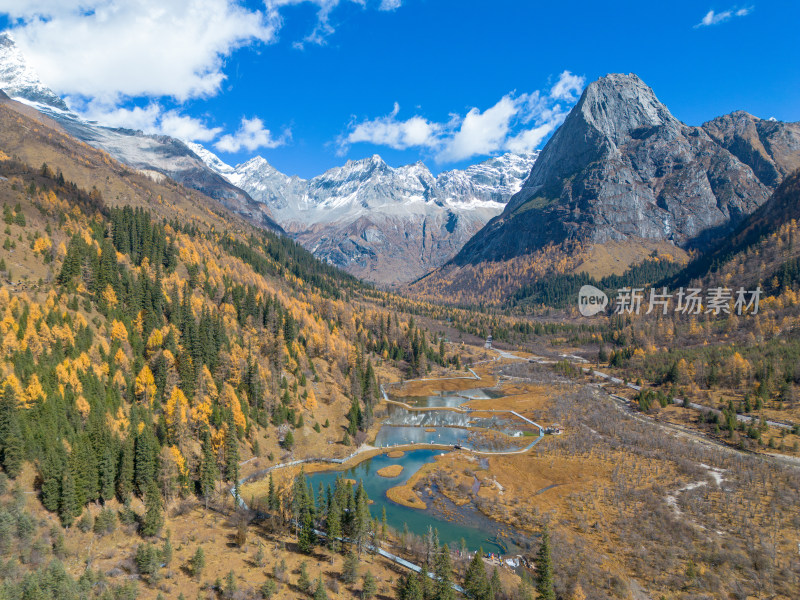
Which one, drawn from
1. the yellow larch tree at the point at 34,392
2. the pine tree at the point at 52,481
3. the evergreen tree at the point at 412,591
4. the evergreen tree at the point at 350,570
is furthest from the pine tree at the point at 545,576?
the yellow larch tree at the point at 34,392

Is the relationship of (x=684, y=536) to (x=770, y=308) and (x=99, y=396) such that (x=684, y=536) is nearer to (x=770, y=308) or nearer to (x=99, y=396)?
(x=99, y=396)

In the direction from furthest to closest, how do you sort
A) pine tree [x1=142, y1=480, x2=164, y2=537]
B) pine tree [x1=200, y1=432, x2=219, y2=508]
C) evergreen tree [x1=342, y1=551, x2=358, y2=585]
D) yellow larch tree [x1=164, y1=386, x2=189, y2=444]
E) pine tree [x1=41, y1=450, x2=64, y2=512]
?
yellow larch tree [x1=164, y1=386, x2=189, y2=444] → pine tree [x1=200, y1=432, x2=219, y2=508] → pine tree [x1=142, y1=480, x2=164, y2=537] → pine tree [x1=41, y1=450, x2=64, y2=512] → evergreen tree [x1=342, y1=551, x2=358, y2=585]

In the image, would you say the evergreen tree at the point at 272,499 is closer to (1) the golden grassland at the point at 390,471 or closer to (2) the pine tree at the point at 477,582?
(1) the golden grassland at the point at 390,471

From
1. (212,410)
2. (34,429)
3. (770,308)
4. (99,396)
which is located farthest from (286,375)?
(770,308)

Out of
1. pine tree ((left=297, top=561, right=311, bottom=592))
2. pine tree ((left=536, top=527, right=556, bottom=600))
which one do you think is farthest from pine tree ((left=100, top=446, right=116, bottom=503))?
pine tree ((left=536, top=527, right=556, bottom=600))

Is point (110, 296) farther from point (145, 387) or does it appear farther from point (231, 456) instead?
point (231, 456)

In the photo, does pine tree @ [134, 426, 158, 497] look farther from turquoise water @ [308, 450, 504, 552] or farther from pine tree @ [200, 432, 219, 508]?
turquoise water @ [308, 450, 504, 552]
